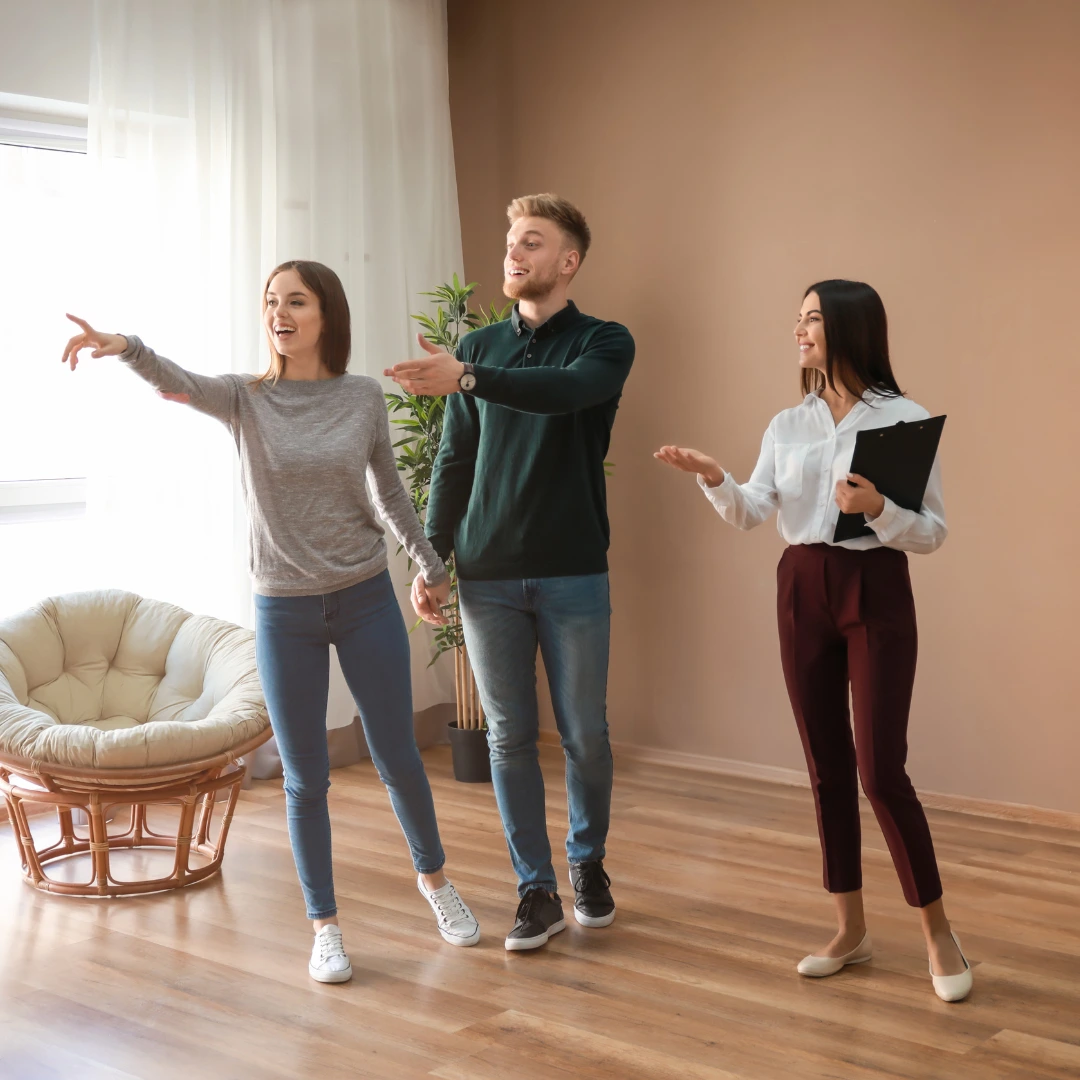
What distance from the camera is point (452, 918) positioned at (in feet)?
9.41

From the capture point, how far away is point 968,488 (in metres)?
3.93

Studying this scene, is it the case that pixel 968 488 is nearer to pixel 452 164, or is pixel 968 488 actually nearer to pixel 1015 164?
pixel 1015 164

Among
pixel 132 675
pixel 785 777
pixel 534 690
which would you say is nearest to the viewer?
pixel 534 690

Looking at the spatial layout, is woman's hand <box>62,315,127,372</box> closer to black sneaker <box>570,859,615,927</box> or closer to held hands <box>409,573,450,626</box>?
held hands <box>409,573,450,626</box>

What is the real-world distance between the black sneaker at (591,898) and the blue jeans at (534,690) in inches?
1.1

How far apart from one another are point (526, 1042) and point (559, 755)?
7.86 ft

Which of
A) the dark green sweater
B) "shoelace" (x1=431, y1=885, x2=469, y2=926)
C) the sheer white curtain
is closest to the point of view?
the dark green sweater

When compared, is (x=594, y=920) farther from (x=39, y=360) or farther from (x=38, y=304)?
(x=38, y=304)

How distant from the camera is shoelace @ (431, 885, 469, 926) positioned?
2871mm

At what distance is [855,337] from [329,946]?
1723 mm

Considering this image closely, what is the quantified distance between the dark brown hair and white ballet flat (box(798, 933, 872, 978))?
47.7 inches

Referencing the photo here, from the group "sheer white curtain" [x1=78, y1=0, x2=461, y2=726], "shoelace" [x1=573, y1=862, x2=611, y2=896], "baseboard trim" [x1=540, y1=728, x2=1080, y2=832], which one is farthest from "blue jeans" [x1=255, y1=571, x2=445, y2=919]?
"baseboard trim" [x1=540, y1=728, x2=1080, y2=832]

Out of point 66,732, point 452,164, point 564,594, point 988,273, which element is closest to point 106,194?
point 452,164

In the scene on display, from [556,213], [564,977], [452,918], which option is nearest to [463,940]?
[452,918]
